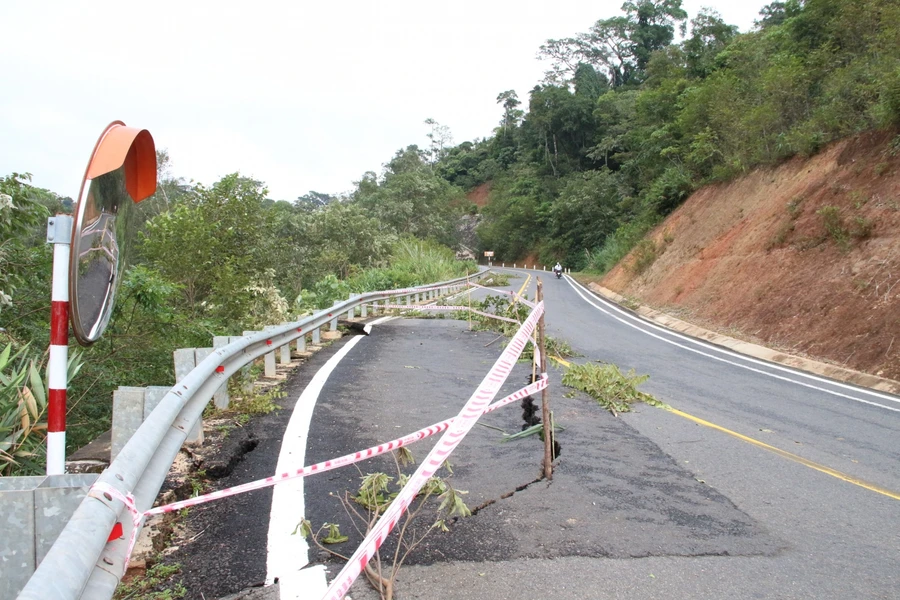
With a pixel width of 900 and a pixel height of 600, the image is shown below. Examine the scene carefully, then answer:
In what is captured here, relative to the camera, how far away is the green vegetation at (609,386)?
7578mm

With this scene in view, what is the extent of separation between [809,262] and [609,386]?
42.9 ft

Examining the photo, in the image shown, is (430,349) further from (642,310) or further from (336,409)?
(642,310)

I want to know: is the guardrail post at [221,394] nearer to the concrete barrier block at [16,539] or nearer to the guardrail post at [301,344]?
the concrete barrier block at [16,539]

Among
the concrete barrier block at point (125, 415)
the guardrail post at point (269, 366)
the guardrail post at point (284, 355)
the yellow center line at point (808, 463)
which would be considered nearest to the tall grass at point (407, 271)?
the guardrail post at point (284, 355)

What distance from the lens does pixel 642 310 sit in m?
25.9

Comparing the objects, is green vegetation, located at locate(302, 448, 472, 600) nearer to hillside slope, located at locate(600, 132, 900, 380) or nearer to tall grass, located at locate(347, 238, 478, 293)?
hillside slope, located at locate(600, 132, 900, 380)

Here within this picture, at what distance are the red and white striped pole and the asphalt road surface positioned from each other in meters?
0.79

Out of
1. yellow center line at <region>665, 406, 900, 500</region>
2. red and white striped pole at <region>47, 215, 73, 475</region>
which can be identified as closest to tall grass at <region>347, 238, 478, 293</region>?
yellow center line at <region>665, 406, 900, 500</region>

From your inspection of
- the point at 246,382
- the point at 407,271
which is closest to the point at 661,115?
the point at 407,271

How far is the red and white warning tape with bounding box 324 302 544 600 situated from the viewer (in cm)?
224

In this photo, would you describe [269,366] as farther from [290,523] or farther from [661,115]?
[661,115]

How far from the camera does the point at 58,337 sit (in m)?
2.91

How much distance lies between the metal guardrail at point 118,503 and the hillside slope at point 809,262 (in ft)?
40.2

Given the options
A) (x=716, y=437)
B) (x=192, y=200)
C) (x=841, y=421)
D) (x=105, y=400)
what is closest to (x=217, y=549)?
(x=716, y=437)
